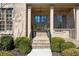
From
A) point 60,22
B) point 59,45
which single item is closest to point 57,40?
point 59,45

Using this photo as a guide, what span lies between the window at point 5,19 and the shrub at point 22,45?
6.64 feet

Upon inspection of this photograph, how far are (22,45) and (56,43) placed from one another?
231 centimetres

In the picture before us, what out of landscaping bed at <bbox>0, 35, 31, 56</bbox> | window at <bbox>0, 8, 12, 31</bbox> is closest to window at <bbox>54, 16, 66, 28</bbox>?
window at <bbox>0, 8, 12, 31</bbox>

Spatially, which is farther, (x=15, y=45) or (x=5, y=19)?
(x=5, y=19)

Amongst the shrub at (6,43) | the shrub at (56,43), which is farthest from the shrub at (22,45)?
the shrub at (56,43)

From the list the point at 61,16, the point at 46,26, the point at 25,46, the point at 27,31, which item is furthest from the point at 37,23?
the point at 25,46

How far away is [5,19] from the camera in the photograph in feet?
65.2

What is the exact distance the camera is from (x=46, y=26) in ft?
90.4

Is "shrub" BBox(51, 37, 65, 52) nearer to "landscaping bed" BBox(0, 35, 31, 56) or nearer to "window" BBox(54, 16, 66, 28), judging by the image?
"landscaping bed" BBox(0, 35, 31, 56)

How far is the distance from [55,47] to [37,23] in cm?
1191

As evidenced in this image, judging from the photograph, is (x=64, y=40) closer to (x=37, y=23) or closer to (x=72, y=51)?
(x=72, y=51)

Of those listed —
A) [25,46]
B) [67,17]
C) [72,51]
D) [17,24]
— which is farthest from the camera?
[67,17]

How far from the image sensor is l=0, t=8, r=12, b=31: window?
19.5 m

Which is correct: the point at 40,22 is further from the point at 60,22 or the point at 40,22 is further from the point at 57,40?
the point at 57,40
